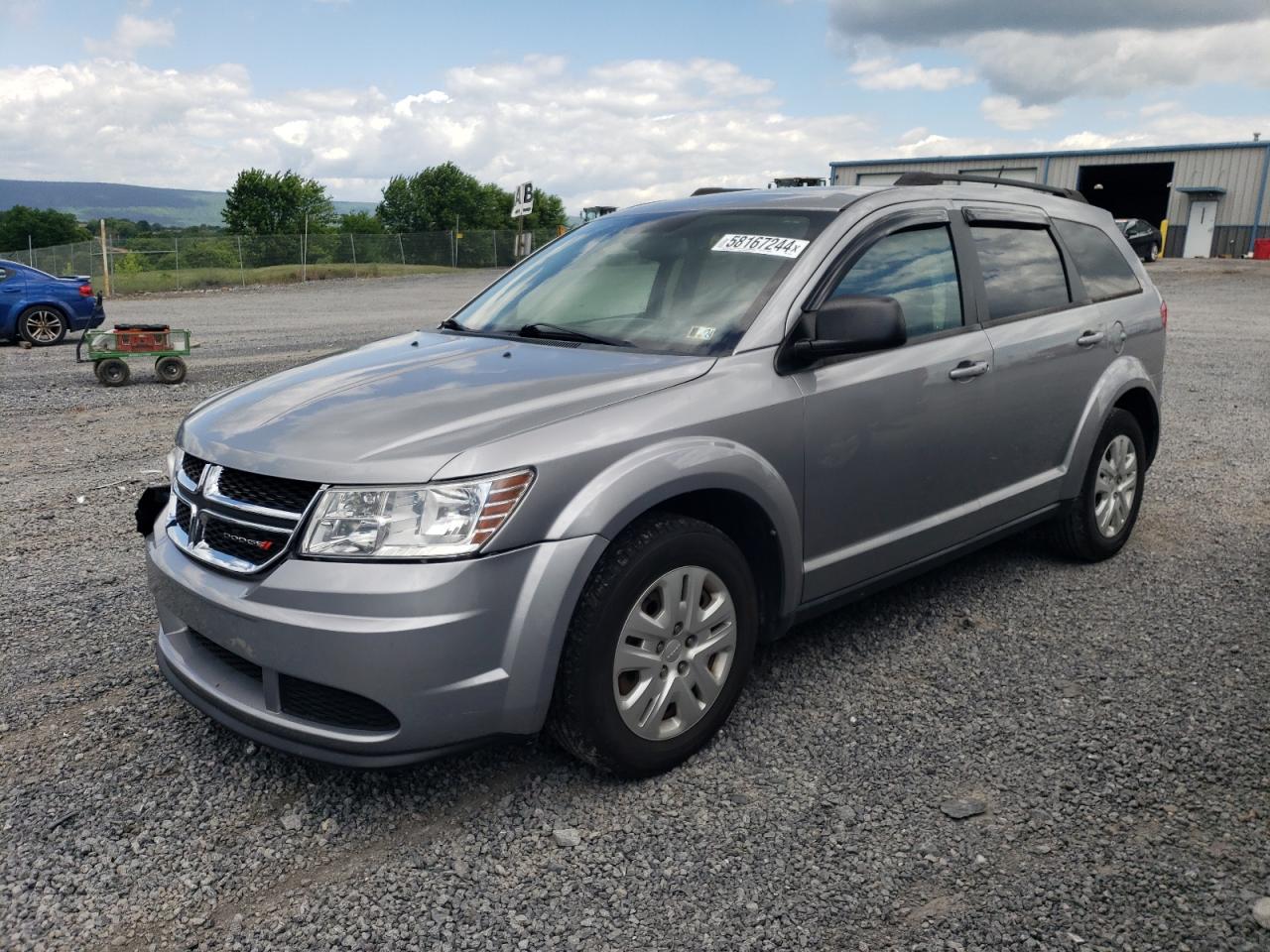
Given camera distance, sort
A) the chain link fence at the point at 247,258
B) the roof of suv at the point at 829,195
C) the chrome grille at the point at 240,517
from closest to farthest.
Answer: the chrome grille at the point at 240,517 < the roof of suv at the point at 829,195 < the chain link fence at the point at 247,258

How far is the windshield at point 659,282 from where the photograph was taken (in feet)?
11.7

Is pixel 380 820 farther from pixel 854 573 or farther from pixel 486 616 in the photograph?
pixel 854 573

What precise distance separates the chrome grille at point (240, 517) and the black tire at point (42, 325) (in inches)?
613

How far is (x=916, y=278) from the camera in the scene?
401cm

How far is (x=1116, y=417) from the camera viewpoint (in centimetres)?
504

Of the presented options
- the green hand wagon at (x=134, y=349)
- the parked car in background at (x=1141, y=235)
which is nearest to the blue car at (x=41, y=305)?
the green hand wagon at (x=134, y=349)

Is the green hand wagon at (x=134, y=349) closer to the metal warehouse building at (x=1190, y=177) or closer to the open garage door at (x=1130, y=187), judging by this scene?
the metal warehouse building at (x=1190, y=177)

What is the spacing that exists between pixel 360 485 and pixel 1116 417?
3.86 metres

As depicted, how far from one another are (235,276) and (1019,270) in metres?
34.3

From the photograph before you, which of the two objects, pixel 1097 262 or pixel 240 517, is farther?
pixel 1097 262

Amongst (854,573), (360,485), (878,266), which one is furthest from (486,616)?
(878,266)

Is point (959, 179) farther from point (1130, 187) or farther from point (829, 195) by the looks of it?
point (1130, 187)

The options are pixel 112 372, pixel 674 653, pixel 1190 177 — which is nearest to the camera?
pixel 674 653

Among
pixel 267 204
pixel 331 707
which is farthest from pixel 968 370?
pixel 267 204
